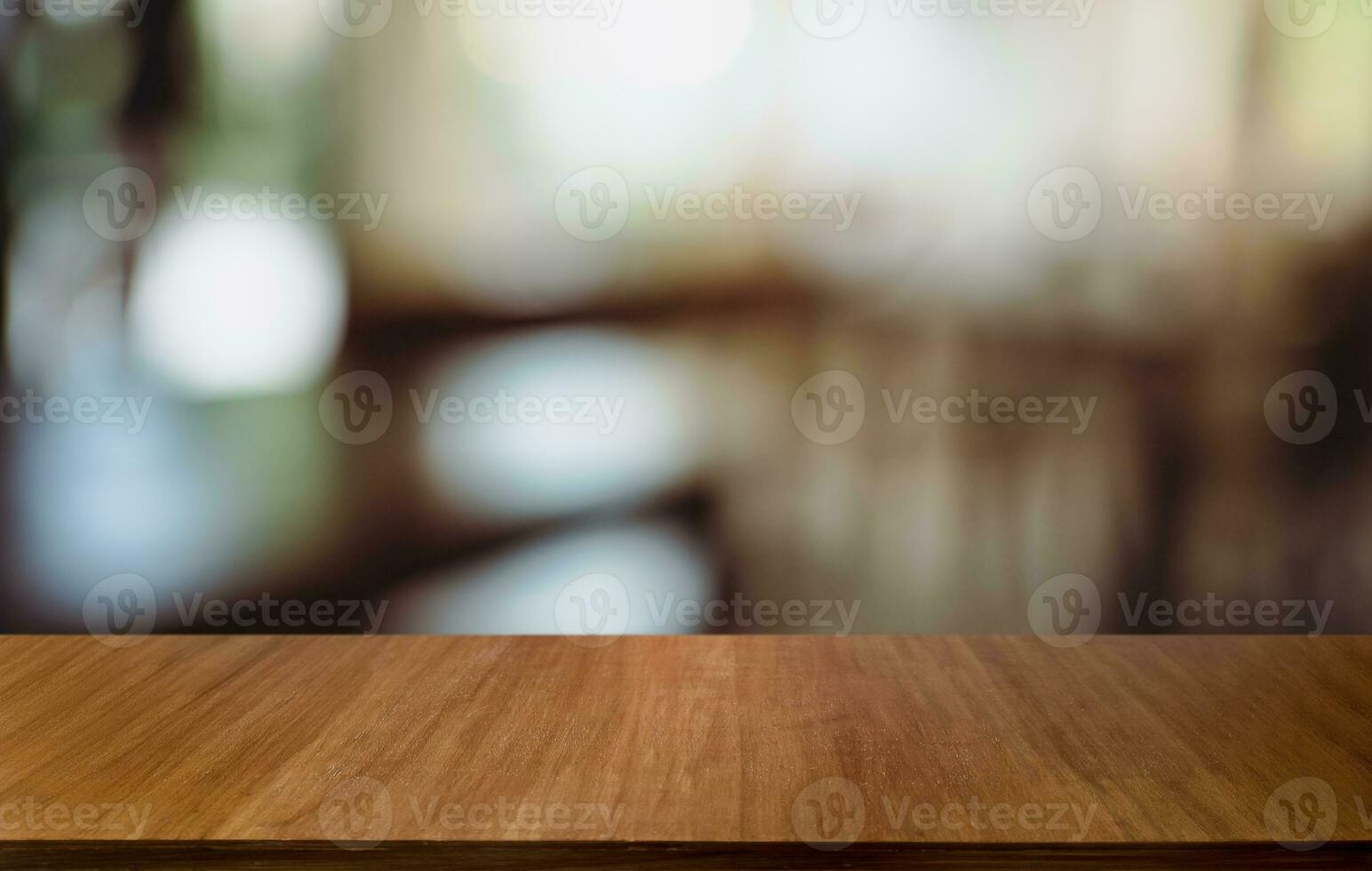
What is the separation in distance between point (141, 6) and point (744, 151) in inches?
40.0

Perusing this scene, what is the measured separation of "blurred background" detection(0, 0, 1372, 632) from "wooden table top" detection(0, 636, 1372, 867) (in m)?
0.58

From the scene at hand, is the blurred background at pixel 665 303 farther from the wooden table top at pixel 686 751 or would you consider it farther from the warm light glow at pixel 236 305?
the wooden table top at pixel 686 751

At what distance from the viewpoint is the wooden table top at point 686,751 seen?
0.83 metres

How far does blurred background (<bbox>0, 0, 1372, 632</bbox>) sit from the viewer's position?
69.6 inches

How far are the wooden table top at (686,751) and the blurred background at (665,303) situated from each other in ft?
1.89

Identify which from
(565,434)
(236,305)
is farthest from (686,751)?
(236,305)

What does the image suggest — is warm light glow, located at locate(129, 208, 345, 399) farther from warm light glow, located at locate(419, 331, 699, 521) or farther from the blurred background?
warm light glow, located at locate(419, 331, 699, 521)

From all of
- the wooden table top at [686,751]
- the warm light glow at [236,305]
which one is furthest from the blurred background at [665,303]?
the wooden table top at [686,751]

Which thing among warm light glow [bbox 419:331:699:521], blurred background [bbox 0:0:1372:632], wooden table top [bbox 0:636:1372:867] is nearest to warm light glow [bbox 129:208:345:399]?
blurred background [bbox 0:0:1372:632]

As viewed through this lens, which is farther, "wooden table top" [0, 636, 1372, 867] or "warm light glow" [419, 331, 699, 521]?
"warm light glow" [419, 331, 699, 521]

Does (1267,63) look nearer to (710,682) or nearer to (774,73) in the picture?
(774,73)

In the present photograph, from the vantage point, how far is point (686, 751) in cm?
97

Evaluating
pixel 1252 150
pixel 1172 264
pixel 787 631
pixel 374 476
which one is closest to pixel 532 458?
pixel 374 476

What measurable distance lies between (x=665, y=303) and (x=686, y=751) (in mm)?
979
